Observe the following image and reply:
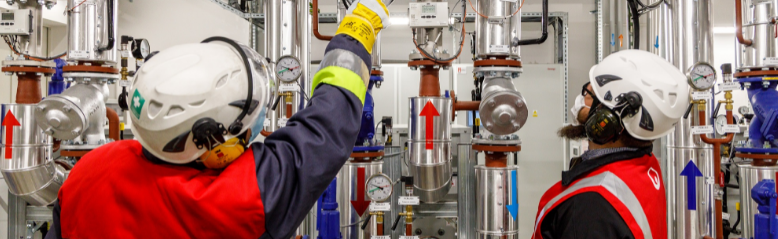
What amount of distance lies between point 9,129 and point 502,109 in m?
3.04

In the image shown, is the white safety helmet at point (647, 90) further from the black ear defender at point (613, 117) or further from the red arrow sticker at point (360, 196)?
the red arrow sticker at point (360, 196)

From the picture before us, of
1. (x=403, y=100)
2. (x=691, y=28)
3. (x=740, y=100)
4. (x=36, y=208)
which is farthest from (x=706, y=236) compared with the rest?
(x=36, y=208)

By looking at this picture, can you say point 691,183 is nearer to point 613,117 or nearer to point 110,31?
point 613,117

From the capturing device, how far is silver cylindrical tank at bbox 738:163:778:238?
3016 millimetres

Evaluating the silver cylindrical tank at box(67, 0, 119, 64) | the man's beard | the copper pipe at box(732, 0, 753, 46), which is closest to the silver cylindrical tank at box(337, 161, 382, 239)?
the man's beard

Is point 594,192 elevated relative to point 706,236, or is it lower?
elevated

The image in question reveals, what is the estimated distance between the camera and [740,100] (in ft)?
18.3

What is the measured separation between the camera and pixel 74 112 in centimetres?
274

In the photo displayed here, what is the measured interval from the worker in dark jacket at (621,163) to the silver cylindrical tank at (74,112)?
2.66 m

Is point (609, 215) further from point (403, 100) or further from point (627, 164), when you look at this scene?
point (403, 100)

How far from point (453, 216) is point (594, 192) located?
1.78 meters

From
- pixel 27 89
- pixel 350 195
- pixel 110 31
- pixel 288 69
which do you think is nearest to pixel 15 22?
pixel 27 89

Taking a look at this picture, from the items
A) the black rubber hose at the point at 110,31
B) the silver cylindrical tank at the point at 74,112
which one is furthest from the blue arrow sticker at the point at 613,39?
the silver cylindrical tank at the point at 74,112

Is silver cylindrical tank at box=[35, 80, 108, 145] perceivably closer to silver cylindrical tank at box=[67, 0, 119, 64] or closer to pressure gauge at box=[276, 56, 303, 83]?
silver cylindrical tank at box=[67, 0, 119, 64]
